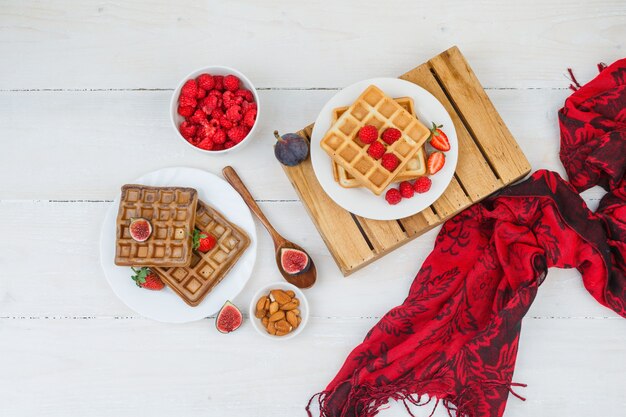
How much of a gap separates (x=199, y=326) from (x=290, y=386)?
0.43 m

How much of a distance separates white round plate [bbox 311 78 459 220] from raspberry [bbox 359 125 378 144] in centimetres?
19

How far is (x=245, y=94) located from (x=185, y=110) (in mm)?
237

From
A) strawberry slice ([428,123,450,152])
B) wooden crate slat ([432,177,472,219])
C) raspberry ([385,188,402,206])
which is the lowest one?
wooden crate slat ([432,177,472,219])

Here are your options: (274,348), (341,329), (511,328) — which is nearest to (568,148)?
(511,328)

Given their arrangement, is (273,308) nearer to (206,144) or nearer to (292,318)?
(292,318)

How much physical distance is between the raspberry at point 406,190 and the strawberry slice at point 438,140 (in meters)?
0.17

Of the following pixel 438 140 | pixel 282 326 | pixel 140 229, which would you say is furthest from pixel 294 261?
pixel 438 140

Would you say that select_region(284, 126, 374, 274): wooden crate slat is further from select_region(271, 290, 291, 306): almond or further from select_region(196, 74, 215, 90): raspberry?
select_region(196, 74, 215, 90): raspberry

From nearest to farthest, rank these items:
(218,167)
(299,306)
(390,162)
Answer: (390,162) < (299,306) < (218,167)

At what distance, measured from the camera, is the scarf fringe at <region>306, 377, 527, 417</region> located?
2244mm

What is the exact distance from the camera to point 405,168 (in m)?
2.16

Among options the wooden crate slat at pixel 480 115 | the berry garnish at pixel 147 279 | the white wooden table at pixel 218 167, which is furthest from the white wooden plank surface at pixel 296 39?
the berry garnish at pixel 147 279

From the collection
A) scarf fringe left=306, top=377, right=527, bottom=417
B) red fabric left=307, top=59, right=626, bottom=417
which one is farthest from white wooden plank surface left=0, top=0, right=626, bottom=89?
scarf fringe left=306, top=377, right=527, bottom=417

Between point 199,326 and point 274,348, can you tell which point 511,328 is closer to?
point 274,348
